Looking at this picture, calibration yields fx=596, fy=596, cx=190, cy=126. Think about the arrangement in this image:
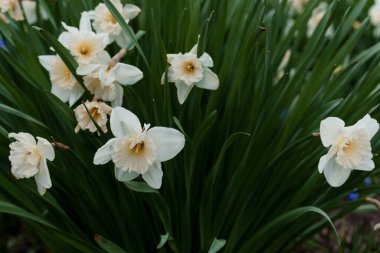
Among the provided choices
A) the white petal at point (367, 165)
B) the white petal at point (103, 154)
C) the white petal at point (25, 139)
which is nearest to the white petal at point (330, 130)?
the white petal at point (367, 165)

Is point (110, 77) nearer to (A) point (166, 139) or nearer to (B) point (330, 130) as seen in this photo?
(A) point (166, 139)

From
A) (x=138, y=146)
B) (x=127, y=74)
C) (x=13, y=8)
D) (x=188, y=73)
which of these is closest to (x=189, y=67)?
(x=188, y=73)

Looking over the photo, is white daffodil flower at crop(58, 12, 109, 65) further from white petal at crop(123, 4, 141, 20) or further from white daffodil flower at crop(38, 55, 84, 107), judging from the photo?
white petal at crop(123, 4, 141, 20)

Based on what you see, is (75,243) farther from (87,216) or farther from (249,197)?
(249,197)

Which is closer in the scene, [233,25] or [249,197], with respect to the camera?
[249,197]

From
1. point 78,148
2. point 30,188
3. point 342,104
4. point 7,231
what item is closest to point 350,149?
point 342,104

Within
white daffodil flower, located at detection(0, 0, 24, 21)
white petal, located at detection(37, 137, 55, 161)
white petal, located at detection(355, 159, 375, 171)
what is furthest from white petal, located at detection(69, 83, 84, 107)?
white petal, located at detection(355, 159, 375, 171)
